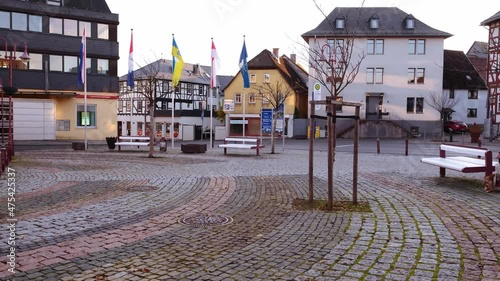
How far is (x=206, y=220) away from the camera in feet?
22.3

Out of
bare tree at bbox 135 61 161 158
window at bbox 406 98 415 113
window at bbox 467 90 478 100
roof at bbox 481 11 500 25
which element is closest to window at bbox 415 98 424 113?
window at bbox 406 98 415 113

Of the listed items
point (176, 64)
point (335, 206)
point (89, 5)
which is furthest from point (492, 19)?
point (335, 206)

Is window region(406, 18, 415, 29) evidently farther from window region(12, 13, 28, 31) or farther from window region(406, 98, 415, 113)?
window region(12, 13, 28, 31)

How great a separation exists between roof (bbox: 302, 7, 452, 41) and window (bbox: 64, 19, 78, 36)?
23.7 meters

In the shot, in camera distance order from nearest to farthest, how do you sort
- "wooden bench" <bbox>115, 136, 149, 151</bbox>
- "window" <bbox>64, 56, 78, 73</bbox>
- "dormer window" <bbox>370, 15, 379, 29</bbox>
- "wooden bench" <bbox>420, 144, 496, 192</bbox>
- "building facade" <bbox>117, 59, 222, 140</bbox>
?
"wooden bench" <bbox>420, 144, 496, 192</bbox> → "wooden bench" <bbox>115, 136, 149, 151</bbox> → "window" <bbox>64, 56, 78, 73</bbox> → "dormer window" <bbox>370, 15, 379, 29</bbox> → "building facade" <bbox>117, 59, 222, 140</bbox>

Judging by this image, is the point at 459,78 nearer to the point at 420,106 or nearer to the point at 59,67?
the point at 420,106

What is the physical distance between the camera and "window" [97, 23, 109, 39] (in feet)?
125

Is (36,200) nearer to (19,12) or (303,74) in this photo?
(19,12)

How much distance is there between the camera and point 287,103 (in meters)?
52.5

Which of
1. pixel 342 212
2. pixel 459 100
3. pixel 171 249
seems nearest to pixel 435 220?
pixel 342 212

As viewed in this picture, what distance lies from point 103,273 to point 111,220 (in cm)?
242

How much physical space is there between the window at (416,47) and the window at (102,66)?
32348 mm

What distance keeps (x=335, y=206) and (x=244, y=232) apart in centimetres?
234

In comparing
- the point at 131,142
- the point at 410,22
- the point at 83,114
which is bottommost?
the point at 131,142
